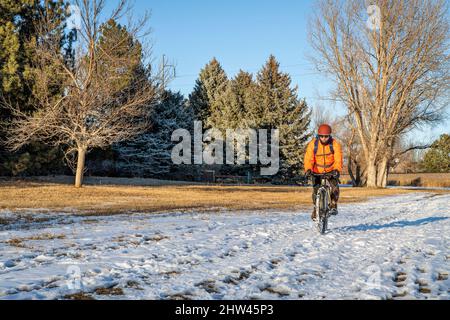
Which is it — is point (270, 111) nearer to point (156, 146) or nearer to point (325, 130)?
point (156, 146)

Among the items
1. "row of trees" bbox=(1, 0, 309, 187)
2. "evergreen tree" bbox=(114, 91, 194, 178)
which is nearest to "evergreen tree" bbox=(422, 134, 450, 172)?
"evergreen tree" bbox=(114, 91, 194, 178)

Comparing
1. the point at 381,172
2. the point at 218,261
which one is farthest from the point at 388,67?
the point at 218,261

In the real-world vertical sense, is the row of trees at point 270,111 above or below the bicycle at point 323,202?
above

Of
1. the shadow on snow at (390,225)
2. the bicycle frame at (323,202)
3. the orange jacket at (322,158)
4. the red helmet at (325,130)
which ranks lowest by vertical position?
the shadow on snow at (390,225)

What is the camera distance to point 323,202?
314 inches

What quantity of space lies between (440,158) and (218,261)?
7097 cm

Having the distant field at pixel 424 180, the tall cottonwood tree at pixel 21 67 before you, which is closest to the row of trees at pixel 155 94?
the tall cottonwood tree at pixel 21 67

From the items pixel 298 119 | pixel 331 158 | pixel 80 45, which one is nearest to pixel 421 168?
pixel 298 119

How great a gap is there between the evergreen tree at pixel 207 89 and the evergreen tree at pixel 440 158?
37557mm

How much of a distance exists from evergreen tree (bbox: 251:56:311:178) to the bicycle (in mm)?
34474

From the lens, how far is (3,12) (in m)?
23.0

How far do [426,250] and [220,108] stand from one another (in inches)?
1687

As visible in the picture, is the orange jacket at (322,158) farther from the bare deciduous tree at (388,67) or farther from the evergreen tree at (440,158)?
the evergreen tree at (440,158)

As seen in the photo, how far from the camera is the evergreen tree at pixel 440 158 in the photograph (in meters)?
64.2
